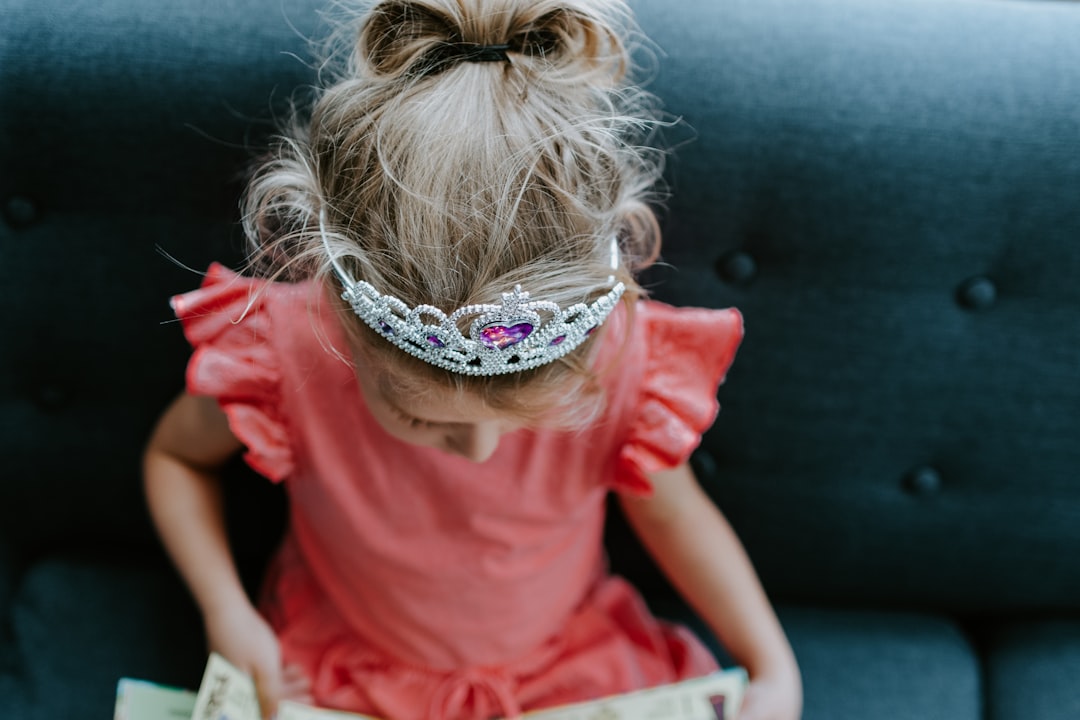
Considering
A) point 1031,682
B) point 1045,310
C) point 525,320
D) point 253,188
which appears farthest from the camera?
point 1031,682

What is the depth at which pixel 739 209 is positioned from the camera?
34.2 inches

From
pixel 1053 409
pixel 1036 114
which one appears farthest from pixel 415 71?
pixel 1053 409

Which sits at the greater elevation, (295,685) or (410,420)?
(410,420)

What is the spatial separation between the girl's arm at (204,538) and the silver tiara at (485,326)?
1.16ft

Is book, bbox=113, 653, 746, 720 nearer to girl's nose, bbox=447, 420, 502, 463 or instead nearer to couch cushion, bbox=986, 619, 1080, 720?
girl's nose, bbox=447, 420, 502, 463

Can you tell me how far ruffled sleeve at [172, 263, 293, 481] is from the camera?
0.82 m

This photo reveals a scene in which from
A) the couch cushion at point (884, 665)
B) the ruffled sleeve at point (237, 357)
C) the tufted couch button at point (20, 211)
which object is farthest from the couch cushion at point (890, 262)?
the tufted couch button at point (20, 211)

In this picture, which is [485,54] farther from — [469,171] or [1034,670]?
[1034,670]

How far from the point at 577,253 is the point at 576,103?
12 cm

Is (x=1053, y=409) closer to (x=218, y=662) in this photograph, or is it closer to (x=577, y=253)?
(x=577, y=253)

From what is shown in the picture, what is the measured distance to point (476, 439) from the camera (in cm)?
75

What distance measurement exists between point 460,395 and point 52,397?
60 centimetres

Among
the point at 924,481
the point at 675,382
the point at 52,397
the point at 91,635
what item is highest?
the point at 675,382

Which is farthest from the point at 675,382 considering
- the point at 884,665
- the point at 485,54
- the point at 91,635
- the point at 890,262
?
the point at 91,635
